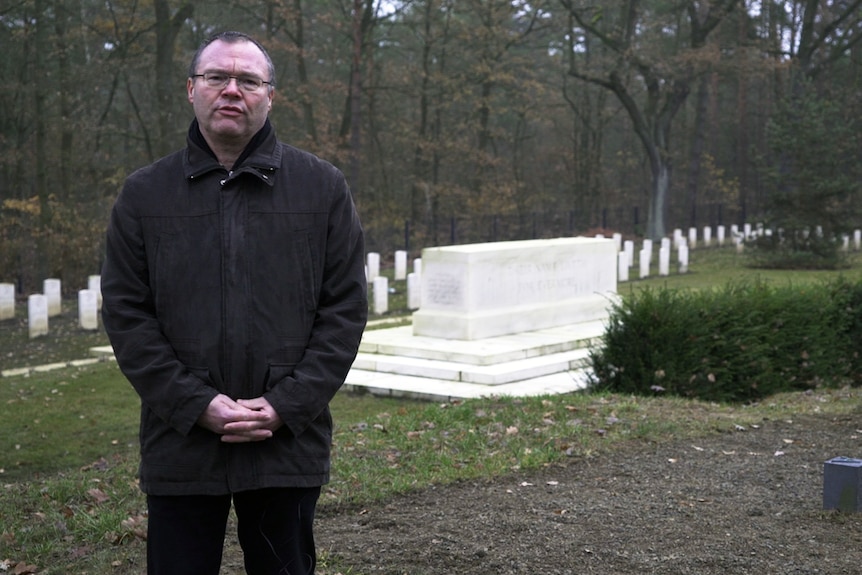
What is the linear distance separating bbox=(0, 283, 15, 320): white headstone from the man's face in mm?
15842

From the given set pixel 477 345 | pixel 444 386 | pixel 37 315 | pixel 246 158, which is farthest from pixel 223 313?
pixel 37 315

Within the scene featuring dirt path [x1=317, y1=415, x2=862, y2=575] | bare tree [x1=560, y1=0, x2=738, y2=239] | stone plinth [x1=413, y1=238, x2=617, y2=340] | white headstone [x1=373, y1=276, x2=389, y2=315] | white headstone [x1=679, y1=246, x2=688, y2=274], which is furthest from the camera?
bare tree [x1=560, y1=0, x2=738, y2=239]

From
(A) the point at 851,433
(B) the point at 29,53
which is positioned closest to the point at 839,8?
(B) the point at 29,53

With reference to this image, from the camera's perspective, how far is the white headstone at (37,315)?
16.6 meters

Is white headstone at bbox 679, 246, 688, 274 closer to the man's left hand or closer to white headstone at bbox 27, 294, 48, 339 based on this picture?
white headstone at bbox 27, 294, 48, 339

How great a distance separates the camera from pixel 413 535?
17.9ft

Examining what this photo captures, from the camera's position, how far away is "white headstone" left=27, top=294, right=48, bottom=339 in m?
16.6

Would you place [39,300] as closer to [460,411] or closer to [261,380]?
[460,411]

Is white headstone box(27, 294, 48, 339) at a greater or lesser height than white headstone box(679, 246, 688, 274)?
lesser

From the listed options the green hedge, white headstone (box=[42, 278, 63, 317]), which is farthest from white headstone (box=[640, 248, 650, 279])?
the green hedge

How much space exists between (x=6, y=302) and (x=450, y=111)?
25054 mm

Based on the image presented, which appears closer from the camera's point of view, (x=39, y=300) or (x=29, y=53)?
(x=39, y=300)

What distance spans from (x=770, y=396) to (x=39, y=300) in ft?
35.1

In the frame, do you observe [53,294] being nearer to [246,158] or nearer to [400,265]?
[400,265]
